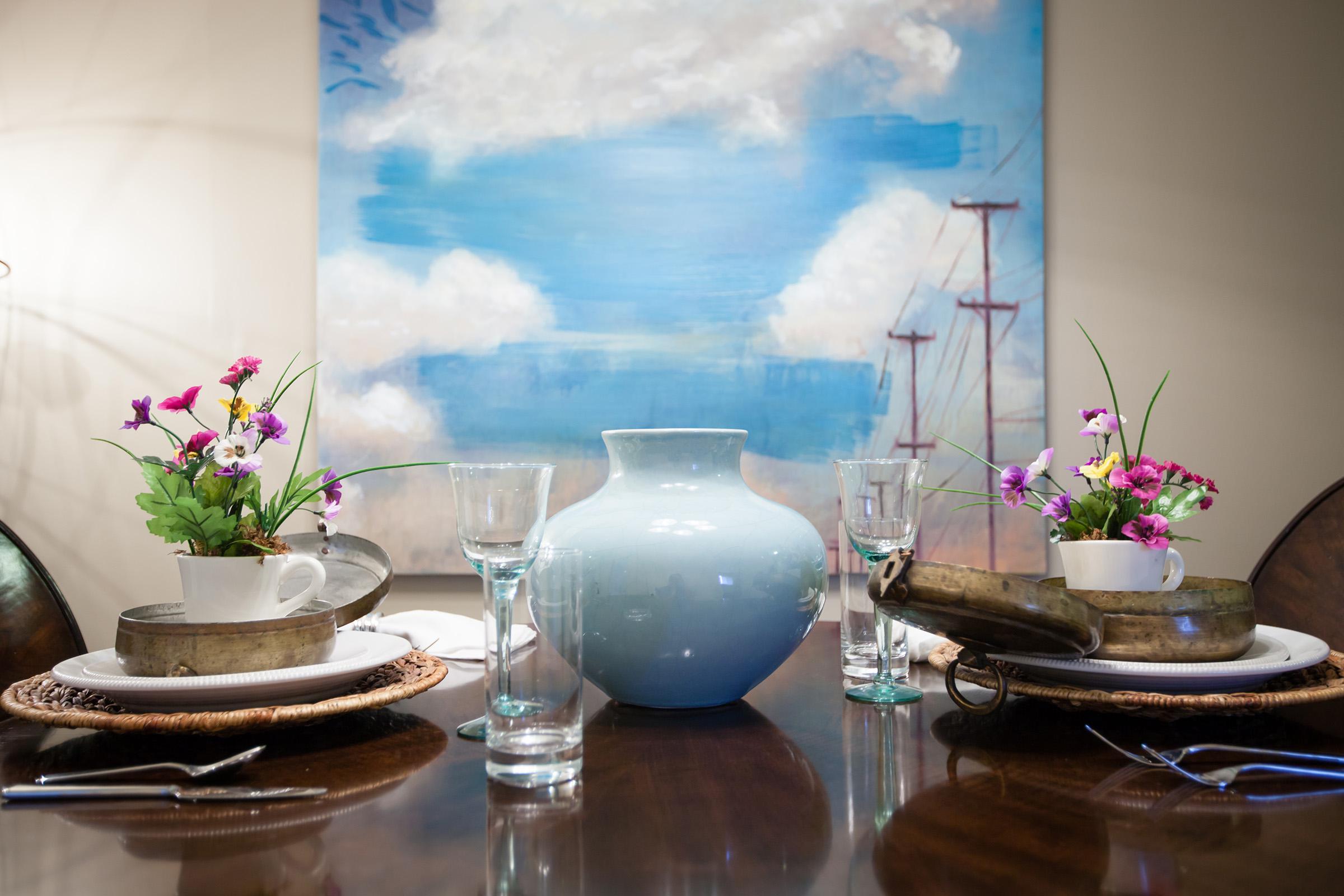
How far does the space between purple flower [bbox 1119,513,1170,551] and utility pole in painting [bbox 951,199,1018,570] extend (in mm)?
1639

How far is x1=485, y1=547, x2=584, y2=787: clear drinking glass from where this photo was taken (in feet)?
2.05

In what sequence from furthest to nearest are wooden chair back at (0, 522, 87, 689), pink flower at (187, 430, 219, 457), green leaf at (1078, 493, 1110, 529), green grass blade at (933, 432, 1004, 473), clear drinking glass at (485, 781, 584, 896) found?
wooden chair back at (0, 522, 87, 689) → green grass blade at (933, 432, 1004, 473) → green leaf at (1078, 493, 1110, 529) → pink flower at (187, 430, 219, 457) → clear drinking glass at (485, 781, 584, 896)

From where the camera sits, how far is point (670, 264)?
2539 mm

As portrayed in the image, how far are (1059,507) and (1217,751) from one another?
284 millimetres

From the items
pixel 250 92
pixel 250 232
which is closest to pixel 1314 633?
pixel 250 232

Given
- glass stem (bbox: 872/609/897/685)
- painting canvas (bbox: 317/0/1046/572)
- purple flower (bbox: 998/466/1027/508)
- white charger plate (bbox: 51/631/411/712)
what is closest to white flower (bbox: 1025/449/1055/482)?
purple flower (bbox: 998/466/1027/508)

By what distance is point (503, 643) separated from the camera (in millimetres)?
634

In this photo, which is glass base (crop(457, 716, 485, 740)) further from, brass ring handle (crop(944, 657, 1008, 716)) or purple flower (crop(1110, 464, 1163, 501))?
purple flower (crop(1110, 464, 1163, 501))

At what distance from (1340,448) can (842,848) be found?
262 cm

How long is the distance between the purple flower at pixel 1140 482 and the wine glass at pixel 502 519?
0.55 meters

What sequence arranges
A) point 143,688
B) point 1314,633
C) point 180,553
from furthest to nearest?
point 1314,633
point 180,553
point 143,688

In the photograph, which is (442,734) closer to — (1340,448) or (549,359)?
(549,359)

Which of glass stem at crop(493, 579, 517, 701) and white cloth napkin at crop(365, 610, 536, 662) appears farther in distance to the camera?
white cloth napkin at crop(365, 610, 536, 662)

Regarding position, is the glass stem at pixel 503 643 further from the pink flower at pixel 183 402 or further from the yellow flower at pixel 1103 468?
the yellow flower at pixel 1103 468
